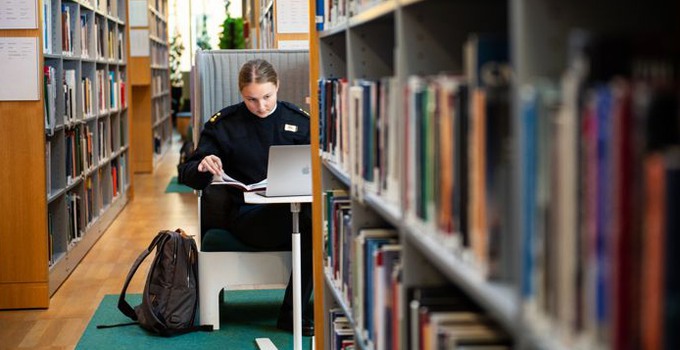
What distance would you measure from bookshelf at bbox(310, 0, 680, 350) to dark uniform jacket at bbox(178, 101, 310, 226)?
92.2 inches

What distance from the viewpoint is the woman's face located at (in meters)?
4.50

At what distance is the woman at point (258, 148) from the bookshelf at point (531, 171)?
89.0 inches

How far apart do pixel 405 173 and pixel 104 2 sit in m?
6.35

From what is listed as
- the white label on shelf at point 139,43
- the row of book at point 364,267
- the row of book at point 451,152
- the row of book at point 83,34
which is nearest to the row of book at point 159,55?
the white label on shelf at point 139,43

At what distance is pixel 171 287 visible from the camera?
4.51 meters

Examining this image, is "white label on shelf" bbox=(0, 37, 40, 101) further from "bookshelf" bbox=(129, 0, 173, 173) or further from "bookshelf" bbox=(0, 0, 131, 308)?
"bookshelf" bbox=(129, 0, 173, 173)

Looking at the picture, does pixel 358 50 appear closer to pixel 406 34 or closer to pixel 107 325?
pixel 406 34

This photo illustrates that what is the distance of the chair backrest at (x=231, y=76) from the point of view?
5188 mm

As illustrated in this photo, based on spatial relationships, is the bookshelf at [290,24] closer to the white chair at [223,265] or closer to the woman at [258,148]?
the woman at [258,148]

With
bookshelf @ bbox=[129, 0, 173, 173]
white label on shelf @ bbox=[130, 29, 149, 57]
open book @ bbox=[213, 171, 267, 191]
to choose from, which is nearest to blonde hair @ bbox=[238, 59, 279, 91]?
open book @ bbox=[213, 171, 267, 191]

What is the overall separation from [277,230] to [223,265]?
0.92 feet

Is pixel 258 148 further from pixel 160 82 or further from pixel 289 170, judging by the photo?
pixel 160 82

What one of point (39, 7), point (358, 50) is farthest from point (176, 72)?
point (358, 50)

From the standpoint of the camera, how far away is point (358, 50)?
8.59 ft
